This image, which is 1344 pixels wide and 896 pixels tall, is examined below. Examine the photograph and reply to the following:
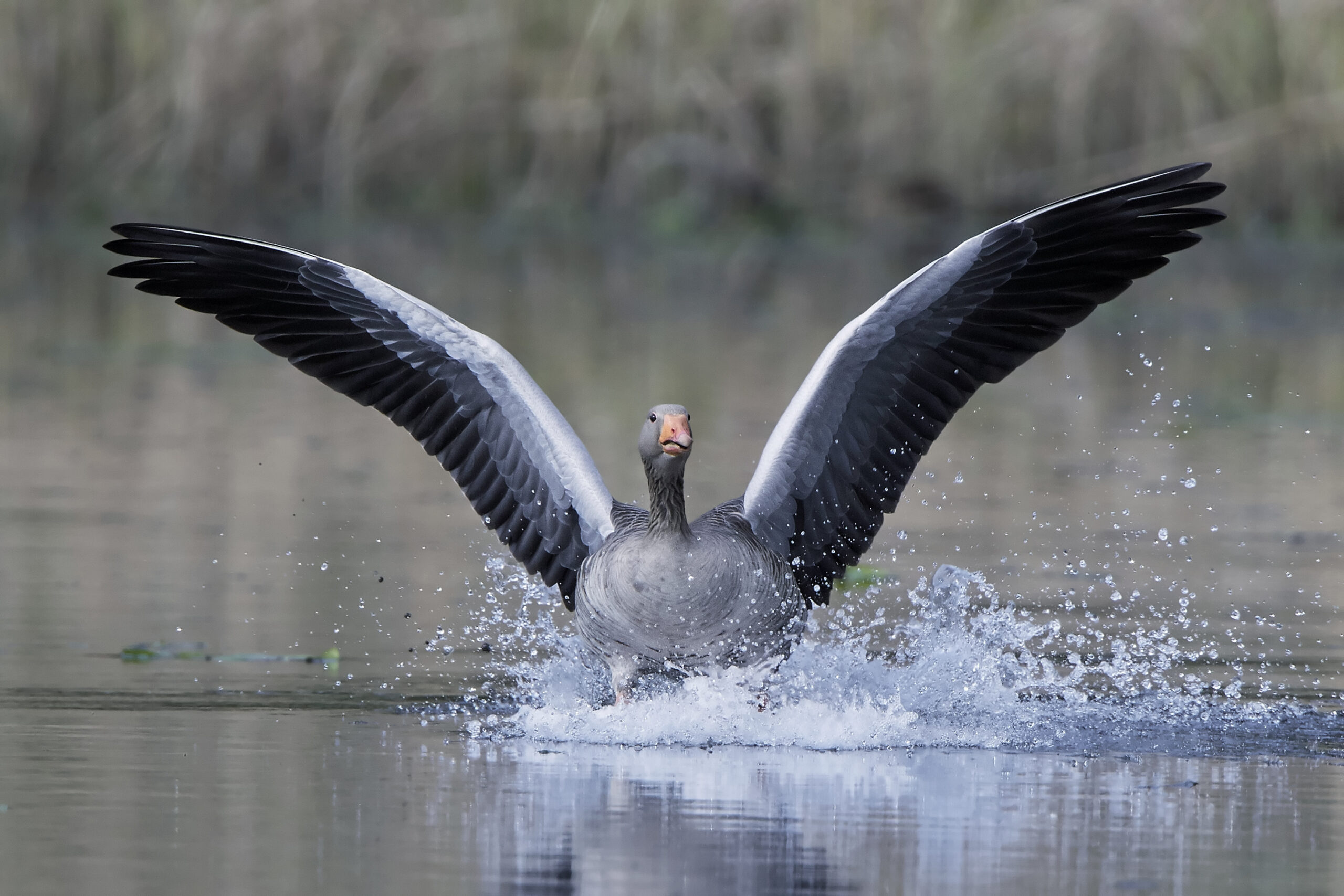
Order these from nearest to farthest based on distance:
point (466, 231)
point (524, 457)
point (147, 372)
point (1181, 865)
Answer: point (1181, 865) → point (524, 457) → point (147, 372) → point (466, 231)

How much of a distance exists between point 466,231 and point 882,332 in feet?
59.4

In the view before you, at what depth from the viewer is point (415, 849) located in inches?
209

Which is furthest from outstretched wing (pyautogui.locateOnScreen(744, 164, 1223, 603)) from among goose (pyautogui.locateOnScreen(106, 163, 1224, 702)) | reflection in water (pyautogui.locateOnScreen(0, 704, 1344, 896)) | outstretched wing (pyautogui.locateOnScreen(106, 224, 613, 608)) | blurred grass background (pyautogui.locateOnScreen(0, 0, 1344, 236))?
blurred grass background (pyautogui.locateOnScreen(0, 0, 1344, 236))

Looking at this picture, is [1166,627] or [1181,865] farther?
[1166,627]

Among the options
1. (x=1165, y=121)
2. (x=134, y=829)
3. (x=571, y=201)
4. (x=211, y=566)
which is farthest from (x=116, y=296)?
(x=134, y=829)

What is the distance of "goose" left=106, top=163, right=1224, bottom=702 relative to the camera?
759 cm

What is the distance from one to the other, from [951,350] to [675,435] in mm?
1244

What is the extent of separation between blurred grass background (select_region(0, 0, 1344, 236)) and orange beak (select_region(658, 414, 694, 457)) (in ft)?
47.9

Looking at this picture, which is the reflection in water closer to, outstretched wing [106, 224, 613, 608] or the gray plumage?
the gray plumage

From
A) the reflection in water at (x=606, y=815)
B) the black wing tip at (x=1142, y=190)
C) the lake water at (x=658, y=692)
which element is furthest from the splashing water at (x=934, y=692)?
the black wing tip at (x=1142, y=190)

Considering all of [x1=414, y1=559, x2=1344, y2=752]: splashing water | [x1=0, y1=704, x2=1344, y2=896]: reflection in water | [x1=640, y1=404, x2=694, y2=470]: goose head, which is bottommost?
[x1=0, y1=704, x2=1344, y2=896]: reflection in water

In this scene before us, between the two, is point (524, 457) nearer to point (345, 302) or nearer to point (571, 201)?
point (345, 302)

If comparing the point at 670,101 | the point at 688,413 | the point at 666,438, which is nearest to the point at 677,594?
the point at 666,438

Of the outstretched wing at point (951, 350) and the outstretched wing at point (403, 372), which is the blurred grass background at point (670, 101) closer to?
the outstretched wing at point (951, 350)
